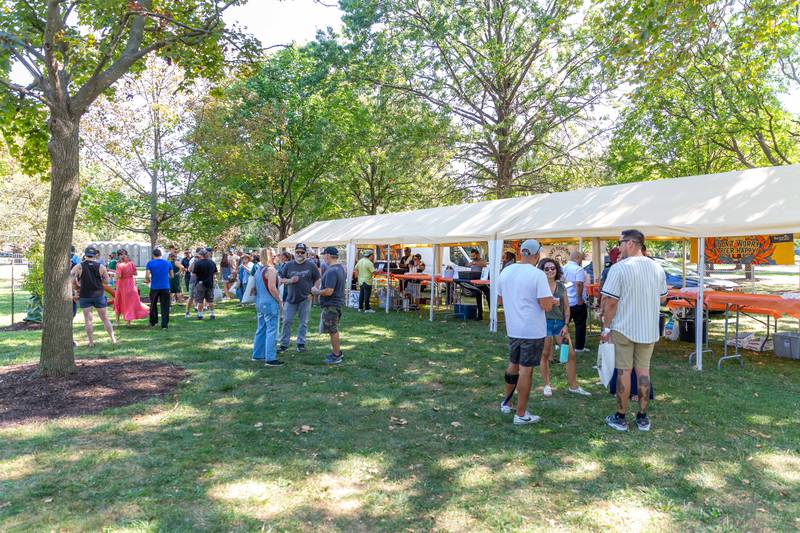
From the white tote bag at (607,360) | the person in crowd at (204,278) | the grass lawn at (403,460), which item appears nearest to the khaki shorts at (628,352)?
the white tote bag at (607,360)

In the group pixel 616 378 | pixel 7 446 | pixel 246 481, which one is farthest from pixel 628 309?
pixel 7 446

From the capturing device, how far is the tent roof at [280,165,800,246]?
746 cm

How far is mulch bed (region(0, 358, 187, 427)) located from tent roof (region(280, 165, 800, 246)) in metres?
7.38

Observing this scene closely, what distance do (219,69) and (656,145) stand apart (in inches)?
737

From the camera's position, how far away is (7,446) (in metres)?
4.43

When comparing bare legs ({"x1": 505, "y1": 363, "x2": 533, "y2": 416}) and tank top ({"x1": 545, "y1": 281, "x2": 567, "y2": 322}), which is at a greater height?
tank top ({"x1": 545, "y1": 281, "x2": 567, "y2": 322})

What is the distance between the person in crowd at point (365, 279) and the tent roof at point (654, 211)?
1.40 metres

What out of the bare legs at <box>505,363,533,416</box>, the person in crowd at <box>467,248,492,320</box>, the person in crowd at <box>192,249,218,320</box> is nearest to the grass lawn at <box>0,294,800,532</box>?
the bare legs at <box>505,363,533,416</box>

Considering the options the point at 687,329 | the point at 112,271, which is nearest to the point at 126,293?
the point at 112,271

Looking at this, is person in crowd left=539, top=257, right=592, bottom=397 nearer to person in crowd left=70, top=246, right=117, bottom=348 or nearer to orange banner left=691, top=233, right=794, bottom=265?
orange banner left=691, top=233, right=794, bottom=265

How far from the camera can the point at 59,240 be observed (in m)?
6.27

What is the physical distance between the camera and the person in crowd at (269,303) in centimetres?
743

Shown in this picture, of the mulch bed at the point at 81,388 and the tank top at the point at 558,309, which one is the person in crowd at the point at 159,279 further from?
the tank top at the point at 558,309

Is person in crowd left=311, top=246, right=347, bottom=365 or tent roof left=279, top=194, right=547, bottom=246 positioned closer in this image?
person in crowd left=311, top=246, right=347, bottom=365
